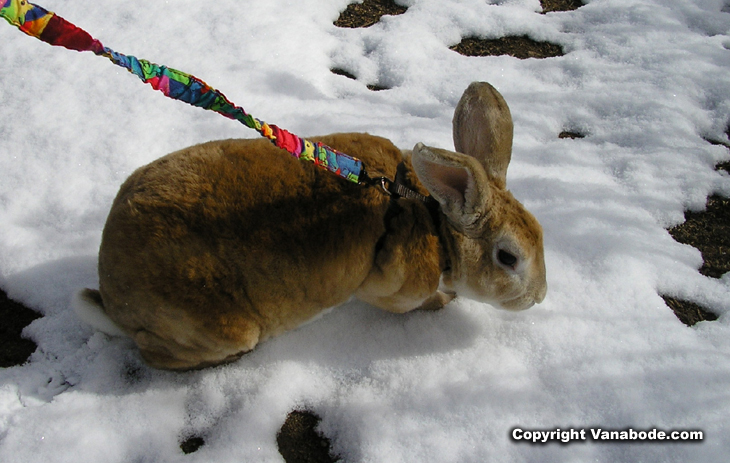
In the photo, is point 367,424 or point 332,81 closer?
point 367,424

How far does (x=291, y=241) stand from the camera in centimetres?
218

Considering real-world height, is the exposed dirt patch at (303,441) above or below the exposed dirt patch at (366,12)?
below

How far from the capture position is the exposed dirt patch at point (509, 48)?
425 centimetres

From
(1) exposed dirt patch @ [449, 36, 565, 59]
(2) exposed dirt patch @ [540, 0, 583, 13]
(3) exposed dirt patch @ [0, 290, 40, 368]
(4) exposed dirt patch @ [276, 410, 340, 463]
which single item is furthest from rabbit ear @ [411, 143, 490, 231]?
(2) exposed dirt patch @ [540, 0, 583, 13]

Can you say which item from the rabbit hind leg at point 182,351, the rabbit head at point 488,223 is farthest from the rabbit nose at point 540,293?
the rabbit hind leg at point 182,351

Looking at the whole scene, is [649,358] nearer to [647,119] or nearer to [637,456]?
[637,456]

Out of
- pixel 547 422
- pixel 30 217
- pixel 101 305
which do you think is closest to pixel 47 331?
pixel 101 305

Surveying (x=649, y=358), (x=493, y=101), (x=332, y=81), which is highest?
(x=493, y=101)

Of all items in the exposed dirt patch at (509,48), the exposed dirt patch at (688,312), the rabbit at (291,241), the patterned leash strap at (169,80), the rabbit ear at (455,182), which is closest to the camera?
the patterned leash strap at (169,80)

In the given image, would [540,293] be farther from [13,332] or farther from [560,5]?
[560,5]

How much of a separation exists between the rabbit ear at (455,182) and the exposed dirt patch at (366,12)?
9.18 ft

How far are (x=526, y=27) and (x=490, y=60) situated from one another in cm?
58

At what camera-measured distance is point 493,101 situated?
2463 mm

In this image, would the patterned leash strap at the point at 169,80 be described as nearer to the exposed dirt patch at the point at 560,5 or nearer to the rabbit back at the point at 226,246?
the rabbit back at the point at 226,246
